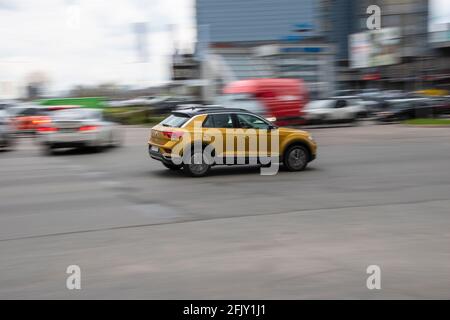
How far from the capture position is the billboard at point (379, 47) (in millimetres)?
77438

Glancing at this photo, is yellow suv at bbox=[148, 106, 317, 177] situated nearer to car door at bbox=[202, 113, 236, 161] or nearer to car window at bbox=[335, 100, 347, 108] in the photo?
car door at bbox=[202, 113, 236, 161]

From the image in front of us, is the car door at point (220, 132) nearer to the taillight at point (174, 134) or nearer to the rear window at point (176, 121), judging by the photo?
the rear window at point (176, 121)

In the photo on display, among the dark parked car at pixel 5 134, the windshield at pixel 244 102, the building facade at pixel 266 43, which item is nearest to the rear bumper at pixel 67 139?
the dark parked car at pixel 5 134

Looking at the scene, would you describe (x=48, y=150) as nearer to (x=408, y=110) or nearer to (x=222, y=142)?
(x=222, y=142)

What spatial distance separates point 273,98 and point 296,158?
14.9 m

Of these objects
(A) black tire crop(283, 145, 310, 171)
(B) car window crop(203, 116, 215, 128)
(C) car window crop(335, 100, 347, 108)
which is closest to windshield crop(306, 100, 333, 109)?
A: (C) car window crop(335, 100, 347, 108)

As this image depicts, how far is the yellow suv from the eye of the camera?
39.7 ft

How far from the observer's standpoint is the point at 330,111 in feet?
97.1

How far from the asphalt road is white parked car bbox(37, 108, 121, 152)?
2.77 metres

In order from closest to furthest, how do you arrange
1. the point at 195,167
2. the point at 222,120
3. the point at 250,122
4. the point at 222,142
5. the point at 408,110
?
the point at 195,167 < the point at 222,142 < the point at 222,120 < the point at 250,122 < the point at 408,110

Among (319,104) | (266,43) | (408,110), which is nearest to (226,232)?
(319,104)
